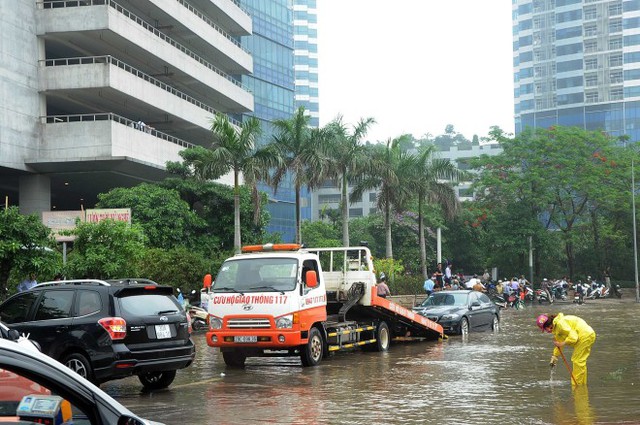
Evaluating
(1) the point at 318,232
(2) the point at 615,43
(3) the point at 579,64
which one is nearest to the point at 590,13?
(2) the point at 615,43

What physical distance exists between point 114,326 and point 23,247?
9.24 m

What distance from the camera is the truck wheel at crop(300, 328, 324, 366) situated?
57.1 ft

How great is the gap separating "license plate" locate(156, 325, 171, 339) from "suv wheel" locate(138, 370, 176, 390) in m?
1.03

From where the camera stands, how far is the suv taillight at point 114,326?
12.5m

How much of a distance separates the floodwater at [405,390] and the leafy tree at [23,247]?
4.80m

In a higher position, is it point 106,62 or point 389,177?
A: point 106,62

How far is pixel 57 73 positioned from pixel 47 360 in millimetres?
40678

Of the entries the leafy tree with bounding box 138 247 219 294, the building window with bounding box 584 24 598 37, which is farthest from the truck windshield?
the building window with bounding box 584 24 598 37

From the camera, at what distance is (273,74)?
79250 millimetres

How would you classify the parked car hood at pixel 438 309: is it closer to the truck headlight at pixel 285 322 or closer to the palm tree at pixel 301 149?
the truck headlight at pixel 285 322

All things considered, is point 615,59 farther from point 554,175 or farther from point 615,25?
point 554,175

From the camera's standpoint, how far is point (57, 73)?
137 ft

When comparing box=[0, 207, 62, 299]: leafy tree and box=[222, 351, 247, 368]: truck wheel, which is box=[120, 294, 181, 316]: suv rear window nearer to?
box=[222, 351, 247, 368]: truck wheel

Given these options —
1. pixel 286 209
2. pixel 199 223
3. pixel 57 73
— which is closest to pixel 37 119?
pixel 57 73
